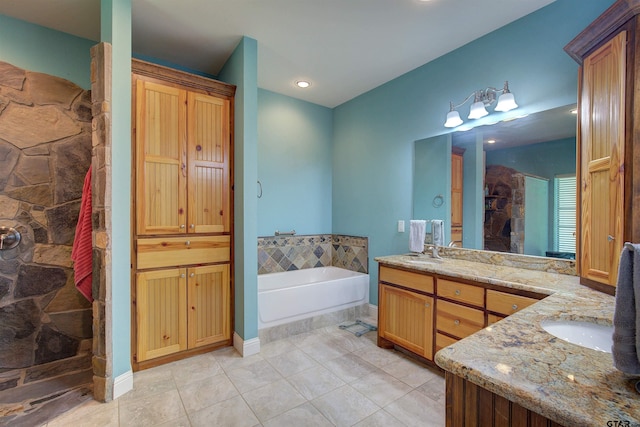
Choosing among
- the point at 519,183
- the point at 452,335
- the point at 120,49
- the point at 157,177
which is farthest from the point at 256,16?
the point at 452,335

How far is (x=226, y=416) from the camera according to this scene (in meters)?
1.77

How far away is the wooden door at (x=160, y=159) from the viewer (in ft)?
7.55

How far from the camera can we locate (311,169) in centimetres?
395

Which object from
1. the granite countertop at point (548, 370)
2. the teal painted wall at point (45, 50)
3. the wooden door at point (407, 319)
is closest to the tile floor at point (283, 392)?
the wooden door at point (407, 319)

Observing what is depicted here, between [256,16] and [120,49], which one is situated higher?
[256,16]

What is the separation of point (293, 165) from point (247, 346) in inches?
87.1

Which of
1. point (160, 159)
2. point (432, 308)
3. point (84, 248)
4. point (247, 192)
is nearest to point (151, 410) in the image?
point (84, 248)

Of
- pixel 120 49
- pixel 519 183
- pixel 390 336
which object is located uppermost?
pixel 120 49

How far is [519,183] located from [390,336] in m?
1.67

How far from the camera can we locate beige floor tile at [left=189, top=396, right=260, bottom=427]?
1715 millimetres

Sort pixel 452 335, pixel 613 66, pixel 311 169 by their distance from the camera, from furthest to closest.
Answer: pixel 311 169 < pixel 452 335 < pixel 613 66

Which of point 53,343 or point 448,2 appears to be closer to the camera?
point 448,2

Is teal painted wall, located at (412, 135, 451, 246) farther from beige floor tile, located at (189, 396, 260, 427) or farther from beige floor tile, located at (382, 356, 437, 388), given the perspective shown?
beige floor tile, located at (189, 396, 260, 427)

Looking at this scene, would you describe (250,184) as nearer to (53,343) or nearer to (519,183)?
(53,343)
